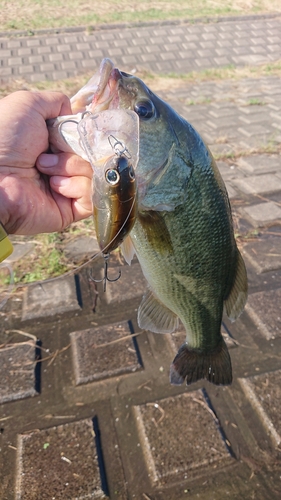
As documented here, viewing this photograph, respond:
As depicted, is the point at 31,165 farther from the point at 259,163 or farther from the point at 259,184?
the point at 259,163

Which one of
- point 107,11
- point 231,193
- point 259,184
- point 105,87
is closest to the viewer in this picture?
point 105,87

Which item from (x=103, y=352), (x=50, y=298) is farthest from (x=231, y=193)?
(x=103, y=352)

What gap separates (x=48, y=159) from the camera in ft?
6.07

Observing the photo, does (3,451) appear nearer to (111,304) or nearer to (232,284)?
(111,304)

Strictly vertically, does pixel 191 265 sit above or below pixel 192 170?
below

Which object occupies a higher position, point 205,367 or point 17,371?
point 205,367

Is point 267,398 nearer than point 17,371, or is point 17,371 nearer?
point 267,398

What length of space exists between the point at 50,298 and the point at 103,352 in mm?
735

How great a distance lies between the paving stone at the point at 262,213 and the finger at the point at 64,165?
2668mm

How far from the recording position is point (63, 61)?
9.27m

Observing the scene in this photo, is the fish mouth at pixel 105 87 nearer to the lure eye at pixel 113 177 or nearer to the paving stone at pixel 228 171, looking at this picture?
the lure eye at pixel 113 177

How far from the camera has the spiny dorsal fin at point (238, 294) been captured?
73.8 inches

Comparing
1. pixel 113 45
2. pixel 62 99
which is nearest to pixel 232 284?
pixel 62 99

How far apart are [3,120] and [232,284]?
128cm
